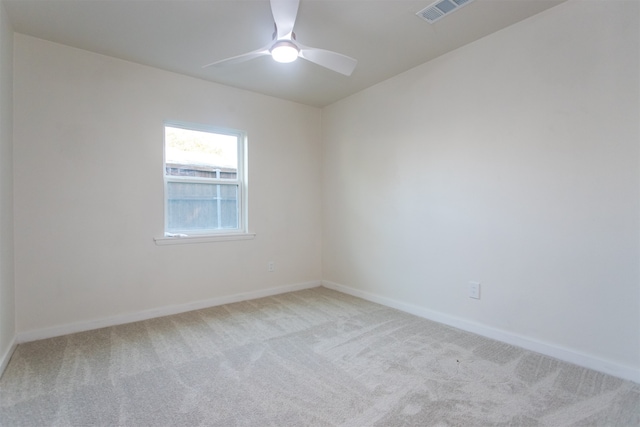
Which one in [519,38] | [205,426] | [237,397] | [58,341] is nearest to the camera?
[205,426]

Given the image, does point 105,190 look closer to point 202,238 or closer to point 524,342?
point 202,238

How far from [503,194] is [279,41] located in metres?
2.08

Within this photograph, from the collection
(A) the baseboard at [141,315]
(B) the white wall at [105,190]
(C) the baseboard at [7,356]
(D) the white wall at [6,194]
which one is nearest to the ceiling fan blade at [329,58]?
(B) the white wall at [105,190]

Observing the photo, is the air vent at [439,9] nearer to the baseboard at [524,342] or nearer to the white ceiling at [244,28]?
the white ceiling at [244,28]

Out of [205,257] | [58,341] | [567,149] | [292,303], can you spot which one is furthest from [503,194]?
[58,341]

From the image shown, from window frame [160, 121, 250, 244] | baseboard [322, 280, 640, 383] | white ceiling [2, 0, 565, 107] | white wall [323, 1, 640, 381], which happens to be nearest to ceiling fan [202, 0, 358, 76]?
white ceiling [2, 0, 565, 107]

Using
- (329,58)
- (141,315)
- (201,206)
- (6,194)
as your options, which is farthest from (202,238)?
(329,58)

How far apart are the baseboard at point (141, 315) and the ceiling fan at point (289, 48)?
2433 millimetres

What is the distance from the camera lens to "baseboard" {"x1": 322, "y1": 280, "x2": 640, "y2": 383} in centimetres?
198

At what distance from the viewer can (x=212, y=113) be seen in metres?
3.45

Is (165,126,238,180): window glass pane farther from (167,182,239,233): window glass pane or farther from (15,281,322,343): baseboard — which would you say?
(15,281,322,343): baseboard

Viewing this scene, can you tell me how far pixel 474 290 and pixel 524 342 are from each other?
0.51 metres

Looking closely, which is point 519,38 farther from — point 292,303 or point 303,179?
point 292,303

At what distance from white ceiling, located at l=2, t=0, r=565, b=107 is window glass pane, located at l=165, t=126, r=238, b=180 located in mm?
678
